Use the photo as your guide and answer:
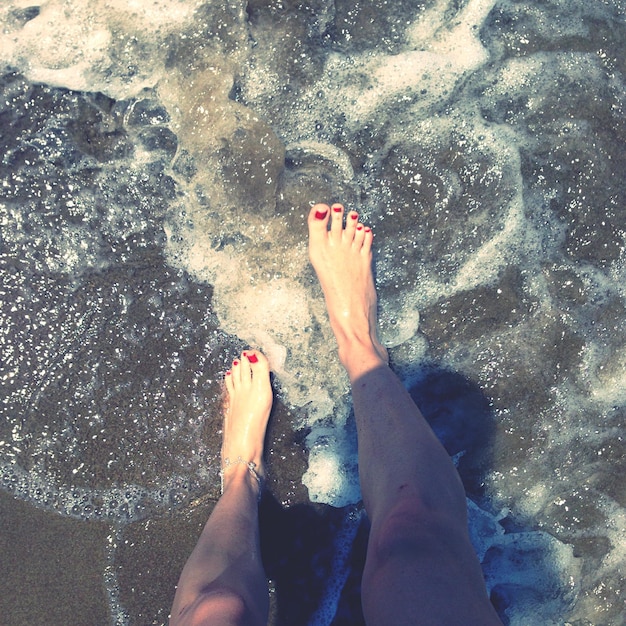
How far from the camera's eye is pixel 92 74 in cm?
177

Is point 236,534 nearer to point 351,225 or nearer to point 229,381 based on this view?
point 229,381

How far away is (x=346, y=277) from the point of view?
5.98 ft

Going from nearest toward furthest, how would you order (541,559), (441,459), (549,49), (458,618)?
(458,618)
(441,459)
(549,49)
(541,559)

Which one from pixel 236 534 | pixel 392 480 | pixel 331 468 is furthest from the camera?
pixel 331 468

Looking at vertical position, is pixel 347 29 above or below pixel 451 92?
above

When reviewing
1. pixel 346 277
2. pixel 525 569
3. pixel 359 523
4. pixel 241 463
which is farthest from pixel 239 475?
pixel 525 569

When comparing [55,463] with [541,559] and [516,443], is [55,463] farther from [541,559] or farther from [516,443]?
[541,559]

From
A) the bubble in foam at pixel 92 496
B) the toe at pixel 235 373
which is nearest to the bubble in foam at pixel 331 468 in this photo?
the toe at pixel 235 373

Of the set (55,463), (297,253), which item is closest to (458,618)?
(297,253)

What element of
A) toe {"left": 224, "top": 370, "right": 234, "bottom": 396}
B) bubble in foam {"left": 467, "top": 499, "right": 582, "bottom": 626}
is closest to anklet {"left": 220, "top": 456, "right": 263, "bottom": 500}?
toe {"left": 224, "top": 370, "right": 234, "bottom": 396}

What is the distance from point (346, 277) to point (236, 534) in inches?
34.0

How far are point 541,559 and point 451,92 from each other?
167cm

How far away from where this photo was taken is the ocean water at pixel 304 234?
5.79 ft

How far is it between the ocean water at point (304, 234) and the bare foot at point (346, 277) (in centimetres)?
6
